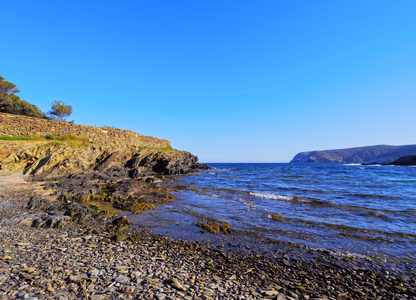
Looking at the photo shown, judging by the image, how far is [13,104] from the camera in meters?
29.7

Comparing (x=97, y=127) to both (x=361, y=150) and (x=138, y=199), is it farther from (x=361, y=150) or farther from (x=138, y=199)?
(x=361, y=150)

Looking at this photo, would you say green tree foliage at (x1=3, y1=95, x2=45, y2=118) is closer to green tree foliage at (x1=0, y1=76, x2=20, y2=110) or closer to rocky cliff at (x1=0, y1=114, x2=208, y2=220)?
green tree foliage at (x1=0, y1=76, x2=20, y2=110)

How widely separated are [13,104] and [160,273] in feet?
131

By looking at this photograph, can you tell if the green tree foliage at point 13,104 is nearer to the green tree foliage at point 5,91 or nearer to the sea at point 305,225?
the green tree foliage at point 5,91

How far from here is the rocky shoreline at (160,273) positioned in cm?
372

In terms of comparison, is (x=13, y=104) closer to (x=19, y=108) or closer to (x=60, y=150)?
(x=19, y=108)

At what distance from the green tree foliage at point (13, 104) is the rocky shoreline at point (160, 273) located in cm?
3384

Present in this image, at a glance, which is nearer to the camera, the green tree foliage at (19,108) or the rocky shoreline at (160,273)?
the rocky shoreline at (160,273)

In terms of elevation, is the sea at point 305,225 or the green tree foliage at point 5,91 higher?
the green tree foliage at point 5,91

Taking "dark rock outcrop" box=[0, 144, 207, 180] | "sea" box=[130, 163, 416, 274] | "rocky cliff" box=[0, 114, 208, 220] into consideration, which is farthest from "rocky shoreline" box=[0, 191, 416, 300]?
"dark rock outcrop" box=[0, 144, 207, 180]

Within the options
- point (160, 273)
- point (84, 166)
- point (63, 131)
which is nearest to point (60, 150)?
point (84, 166)

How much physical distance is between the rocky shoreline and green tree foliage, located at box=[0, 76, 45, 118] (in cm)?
3384

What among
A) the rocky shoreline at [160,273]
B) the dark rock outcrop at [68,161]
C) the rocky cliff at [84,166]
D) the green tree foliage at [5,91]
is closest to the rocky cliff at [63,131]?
the rocky cliff at [84,166]

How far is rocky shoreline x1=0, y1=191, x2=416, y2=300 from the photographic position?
12.2 feet
